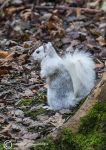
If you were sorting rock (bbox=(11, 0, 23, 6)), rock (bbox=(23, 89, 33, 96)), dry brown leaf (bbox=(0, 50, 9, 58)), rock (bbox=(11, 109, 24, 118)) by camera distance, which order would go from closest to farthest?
rock (bbox=(11, 109, 24, 118)) → rock (bbox=(23, 89, 33, 96)) → dry brown leaf (bbox=(0, 50, 9, 58)) → rock (bbox=(11, 0, 23, 6))

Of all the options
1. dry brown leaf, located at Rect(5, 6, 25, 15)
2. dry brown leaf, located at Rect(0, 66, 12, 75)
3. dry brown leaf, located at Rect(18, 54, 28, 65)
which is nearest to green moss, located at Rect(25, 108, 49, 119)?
dry brown leaf, located at Rect(0, 66, 12, 75)

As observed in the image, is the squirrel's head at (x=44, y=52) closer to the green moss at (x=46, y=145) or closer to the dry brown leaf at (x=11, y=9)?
the green moss at (x=46, y=145)

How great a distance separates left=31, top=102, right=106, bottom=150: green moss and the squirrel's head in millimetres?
1421

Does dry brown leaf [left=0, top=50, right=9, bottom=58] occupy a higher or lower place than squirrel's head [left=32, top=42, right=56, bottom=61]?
higher

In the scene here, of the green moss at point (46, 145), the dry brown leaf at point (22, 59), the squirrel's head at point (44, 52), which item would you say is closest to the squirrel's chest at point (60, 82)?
the squirrel's head at point (44, 52)

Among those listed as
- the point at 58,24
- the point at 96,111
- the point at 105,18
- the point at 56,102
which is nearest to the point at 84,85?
the point at 56,102

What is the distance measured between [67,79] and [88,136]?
4.63 ft

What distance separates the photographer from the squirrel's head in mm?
5859

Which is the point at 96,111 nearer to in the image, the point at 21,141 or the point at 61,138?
the point at 61,138

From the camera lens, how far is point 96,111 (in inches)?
179

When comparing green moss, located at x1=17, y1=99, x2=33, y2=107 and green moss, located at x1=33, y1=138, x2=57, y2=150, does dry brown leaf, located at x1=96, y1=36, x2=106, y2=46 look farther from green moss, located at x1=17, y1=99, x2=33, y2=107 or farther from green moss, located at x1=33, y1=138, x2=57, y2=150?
green moss, located at x1=33, y1=138, x2=57, y2=150

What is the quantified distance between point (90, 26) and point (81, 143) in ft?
19.1

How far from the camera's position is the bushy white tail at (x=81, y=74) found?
18.9ft

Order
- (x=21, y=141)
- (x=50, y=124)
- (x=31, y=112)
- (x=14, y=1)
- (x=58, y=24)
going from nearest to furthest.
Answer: (x=21, y=141)
(x=50, y=124)
(x=31, y=112)
(x=58, y=24)
(x=14, y=1)
